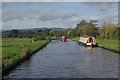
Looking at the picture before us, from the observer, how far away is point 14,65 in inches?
576

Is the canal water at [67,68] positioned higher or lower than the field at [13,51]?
lower

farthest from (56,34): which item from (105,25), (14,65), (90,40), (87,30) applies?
(14,65)

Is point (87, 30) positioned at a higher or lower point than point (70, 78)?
higher

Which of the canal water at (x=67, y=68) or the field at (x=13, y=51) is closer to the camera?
the canal water at (x=67, y=68)

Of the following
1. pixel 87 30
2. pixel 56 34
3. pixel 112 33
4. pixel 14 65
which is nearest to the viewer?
pixel 14 65

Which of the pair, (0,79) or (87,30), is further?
(87,30)

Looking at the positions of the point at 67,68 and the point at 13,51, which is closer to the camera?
the point at 67,68

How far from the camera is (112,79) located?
Result: 1006cm

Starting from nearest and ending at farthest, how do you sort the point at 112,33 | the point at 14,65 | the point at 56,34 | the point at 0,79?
1. the point at 0,79
2. the point at 14,65
3. the point at 112,33
4. the point at 56,34

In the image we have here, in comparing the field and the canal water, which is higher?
the field

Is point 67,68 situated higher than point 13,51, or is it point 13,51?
point 13,51

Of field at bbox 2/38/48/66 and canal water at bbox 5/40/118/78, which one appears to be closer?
canal water at bbox 5/40/118/78

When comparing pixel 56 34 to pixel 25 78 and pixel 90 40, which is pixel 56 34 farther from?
pixel 25 78

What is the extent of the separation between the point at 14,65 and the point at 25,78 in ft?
14.9
